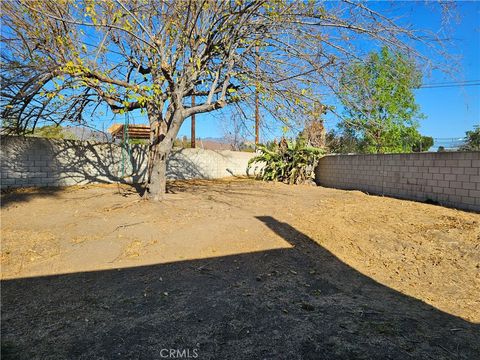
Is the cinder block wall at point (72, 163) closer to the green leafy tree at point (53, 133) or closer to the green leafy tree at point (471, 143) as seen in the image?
the green leafy tree at point (53, 133)

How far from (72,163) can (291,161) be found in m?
7.13

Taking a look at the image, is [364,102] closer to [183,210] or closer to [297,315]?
[183,210]

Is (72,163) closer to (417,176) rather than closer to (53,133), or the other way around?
(53,133)

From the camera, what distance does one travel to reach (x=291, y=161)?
11.1m

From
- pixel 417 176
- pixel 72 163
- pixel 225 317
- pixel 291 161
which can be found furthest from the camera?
pixel 291 161

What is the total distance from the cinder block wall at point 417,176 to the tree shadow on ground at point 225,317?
4.46 m

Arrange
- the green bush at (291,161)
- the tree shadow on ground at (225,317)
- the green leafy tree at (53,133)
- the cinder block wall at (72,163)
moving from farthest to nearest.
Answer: the green bush at (291,161), the green leafy tree at (53,133), the cinder block wall at (72,163), the tree shadow on ground at (225,317)

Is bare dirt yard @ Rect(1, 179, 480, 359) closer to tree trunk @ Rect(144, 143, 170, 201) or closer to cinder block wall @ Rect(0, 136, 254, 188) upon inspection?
tree trunk @ Rect(144, 143, 170, 201)

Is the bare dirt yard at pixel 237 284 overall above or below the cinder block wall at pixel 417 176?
below

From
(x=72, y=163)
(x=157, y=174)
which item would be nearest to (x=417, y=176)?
(x=157, y=174)

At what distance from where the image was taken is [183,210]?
17.7ft

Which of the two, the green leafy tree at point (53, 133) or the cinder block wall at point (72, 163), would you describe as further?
the green leafy tree at point (53, 133)

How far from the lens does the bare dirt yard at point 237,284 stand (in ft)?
6.35

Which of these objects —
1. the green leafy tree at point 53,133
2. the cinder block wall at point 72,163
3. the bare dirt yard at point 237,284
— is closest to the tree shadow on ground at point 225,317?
the bare dirt yard at point 237,284
